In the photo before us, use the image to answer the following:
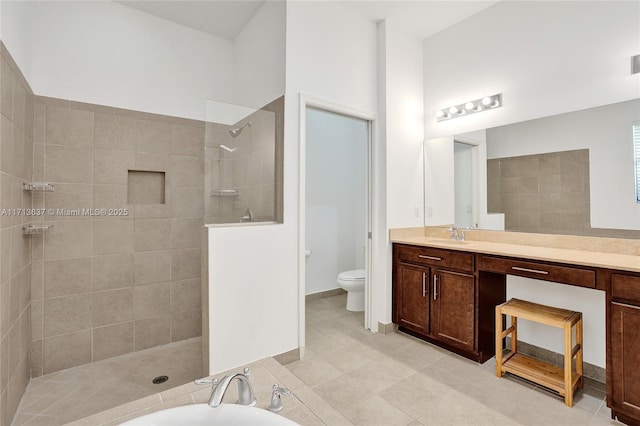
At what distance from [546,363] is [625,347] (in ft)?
2.23

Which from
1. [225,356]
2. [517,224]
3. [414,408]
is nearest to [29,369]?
[225,356]

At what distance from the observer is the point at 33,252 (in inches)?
90.1

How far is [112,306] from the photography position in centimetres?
260

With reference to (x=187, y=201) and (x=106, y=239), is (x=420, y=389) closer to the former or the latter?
(x=187, y=201)

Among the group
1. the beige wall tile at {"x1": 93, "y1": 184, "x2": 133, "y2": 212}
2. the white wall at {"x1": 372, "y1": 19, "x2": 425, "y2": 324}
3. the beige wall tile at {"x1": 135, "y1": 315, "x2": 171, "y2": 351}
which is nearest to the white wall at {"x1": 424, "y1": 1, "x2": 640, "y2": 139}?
the white wall at {"x1": 372, "y1": 19, "x2": 425, "y2": 324}

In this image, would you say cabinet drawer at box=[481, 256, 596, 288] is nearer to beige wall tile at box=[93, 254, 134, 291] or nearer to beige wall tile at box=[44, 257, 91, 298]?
beige wall tile at box=[93, 254, 134, 291]

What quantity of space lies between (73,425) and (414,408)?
1.73m

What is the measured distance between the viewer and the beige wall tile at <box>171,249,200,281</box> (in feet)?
9.52

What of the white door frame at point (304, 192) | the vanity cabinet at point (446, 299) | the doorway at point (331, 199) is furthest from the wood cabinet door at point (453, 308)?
the doorway at point (331, 199)

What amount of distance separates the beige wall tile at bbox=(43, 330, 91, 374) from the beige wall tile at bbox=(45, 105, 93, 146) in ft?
5.08

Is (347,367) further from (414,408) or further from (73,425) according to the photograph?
(73,425)

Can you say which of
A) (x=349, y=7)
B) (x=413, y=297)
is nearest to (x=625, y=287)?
(x=413, y=297)

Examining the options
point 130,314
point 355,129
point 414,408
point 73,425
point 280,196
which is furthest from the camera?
point 355,129

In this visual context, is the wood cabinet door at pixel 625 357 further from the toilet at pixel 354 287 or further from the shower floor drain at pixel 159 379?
the shower floor drain at pixel 159 379
